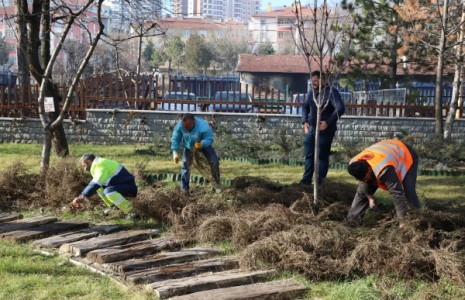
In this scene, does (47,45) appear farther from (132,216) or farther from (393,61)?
(393,61)

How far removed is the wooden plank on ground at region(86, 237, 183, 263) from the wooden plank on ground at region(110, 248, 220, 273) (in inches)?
6.4

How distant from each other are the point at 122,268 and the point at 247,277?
1172 millimetres

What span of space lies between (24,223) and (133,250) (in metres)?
2.06

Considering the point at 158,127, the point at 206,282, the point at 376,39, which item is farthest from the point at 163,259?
the point at 376,39

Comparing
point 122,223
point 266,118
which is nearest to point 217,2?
point 266,118

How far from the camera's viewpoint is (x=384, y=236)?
233 inches

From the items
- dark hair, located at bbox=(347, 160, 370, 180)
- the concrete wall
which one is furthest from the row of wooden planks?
the concrete wall

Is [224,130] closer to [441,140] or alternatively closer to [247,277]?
[441,140]

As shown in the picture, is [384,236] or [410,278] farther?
[384,236]

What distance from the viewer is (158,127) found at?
1622cm

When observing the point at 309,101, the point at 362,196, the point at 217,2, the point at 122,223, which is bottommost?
the point at 122,223

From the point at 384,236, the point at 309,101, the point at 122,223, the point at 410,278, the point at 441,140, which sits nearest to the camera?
the point at 410,278

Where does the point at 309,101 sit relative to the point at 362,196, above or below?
above

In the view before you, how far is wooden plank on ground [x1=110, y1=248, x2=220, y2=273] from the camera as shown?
558 centimetres
